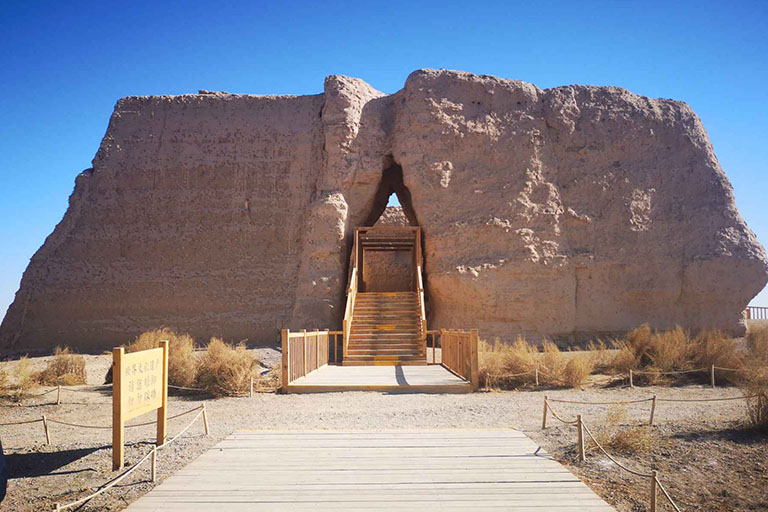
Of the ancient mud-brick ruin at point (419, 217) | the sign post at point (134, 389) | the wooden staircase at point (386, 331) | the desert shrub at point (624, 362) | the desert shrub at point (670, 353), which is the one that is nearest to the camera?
the sign post at point (134, 389)

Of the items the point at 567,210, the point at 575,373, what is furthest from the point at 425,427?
the point at 567,210

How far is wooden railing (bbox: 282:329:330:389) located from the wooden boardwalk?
4.19 metres

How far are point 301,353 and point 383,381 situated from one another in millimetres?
1942

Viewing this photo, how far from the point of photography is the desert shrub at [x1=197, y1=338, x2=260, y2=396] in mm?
11391

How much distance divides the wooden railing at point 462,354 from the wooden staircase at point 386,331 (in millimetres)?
885

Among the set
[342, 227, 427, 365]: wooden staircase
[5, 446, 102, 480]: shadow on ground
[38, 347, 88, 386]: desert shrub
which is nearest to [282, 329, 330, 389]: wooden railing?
[342, 227, 427, 365]: wooden staircase

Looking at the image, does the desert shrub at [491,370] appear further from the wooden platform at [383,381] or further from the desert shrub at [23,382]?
the desert shrub at [23,382]

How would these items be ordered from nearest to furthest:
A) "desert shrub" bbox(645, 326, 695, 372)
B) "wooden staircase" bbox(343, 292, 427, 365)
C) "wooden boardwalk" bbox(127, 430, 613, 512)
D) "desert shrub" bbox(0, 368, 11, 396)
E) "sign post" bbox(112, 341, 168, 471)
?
1. "wooden boardwalk" bbox(127, 430, 613, 512)
2. "sign post" bbox(112, 341, 168, 471)
3. "desert shrub" bbox(0, 368, 11, 396)
4. "desert shrub" bbox(645, 326, 695, 372)
5. "wooden staircase" bbox(343, 292, 427, 365)

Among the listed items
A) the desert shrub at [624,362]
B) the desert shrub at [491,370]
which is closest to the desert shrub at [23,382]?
the desert shrub at [491,370]

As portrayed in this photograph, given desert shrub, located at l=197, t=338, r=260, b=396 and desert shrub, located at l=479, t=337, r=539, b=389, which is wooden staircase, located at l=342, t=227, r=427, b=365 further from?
desert shrub, located at l=197, t=338, r=260, b=396

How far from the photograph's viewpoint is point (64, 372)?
1389 centimetres

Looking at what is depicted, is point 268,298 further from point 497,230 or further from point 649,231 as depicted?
point 649,231

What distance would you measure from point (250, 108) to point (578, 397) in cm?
1600

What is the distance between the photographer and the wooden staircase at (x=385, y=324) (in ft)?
50.8
